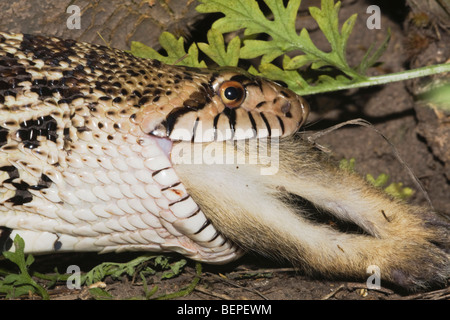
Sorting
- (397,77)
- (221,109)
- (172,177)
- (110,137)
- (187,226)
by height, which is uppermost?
(397,77)

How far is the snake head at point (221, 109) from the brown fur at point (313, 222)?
86 mm

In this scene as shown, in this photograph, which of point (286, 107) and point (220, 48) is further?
point (220, 48)

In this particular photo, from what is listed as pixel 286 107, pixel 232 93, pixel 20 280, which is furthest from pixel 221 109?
pixel 20 280

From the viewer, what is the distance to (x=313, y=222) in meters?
2.86

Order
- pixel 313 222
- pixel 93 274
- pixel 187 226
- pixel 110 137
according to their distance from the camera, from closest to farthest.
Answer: pixel 110 137
pixel 187 226
pixel 313 222
pixel 93 274

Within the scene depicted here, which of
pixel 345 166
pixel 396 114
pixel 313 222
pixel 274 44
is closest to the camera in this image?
pixel 313 222

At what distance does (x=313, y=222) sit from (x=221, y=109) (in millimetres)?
698

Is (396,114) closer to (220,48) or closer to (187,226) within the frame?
(220,48)

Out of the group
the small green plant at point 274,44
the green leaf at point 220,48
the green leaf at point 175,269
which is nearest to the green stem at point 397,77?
the small green plant at point 274,44

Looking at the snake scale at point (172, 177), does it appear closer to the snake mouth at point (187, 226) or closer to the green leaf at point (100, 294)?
the snake mouth at point (187, 226)

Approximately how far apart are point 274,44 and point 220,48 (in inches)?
12.4

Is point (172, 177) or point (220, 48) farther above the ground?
point (220, 48)

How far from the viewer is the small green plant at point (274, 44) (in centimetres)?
326

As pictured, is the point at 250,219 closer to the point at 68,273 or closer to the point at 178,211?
the point at 178,211
